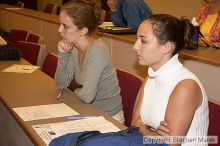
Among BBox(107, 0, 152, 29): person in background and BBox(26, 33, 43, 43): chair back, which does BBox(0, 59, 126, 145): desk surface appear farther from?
BBox(107, 0, 152, 29): person in background

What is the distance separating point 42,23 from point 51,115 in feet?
10.8

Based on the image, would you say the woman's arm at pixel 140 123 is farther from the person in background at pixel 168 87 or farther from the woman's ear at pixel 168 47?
the woman's ear at pixel 168 47

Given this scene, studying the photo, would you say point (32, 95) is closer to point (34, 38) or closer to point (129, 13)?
point (34, 38)

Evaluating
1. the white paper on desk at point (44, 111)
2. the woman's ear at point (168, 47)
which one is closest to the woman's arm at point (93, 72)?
the white paper on desk at point (44, 111)

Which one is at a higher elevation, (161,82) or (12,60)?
(161,82)

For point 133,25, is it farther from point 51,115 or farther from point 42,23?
point 51,115

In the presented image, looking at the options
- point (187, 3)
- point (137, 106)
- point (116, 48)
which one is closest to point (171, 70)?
point (137, 106)

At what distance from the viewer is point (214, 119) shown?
1611 millimetres

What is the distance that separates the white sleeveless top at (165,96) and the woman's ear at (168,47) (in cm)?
4

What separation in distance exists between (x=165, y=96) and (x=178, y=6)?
4.85 metres

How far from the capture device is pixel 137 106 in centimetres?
182

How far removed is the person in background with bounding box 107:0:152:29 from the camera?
154 inches

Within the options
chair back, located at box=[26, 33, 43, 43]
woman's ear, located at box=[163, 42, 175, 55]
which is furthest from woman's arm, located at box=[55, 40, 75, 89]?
chair back, located at box=[26, 33, 43, 43]

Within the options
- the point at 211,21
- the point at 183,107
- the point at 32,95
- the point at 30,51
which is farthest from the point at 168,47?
the point at 211,21
